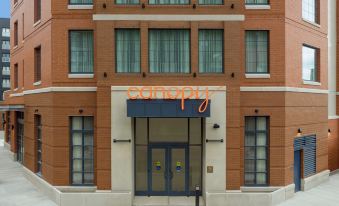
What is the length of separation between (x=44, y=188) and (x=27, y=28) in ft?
35.3

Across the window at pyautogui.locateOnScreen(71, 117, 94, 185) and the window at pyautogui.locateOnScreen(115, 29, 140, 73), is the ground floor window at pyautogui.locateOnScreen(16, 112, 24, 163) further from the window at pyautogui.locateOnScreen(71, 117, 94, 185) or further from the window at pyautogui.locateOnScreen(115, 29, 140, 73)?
the window at pyautogui.locateOnScreen(115, 29, 140, 73)

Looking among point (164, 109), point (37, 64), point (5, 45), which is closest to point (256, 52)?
point (164, 109)

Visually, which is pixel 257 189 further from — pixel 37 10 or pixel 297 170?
pixel 37 10

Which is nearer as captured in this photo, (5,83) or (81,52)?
(81,52)

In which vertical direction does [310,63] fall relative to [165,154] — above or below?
above

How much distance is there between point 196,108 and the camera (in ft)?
55.5

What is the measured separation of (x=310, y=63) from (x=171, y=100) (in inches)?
384

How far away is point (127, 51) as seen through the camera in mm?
18016

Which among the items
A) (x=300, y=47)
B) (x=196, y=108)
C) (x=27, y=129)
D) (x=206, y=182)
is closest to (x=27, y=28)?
(x=27, y=129)

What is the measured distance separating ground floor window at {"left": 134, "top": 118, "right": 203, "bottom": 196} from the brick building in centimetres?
5

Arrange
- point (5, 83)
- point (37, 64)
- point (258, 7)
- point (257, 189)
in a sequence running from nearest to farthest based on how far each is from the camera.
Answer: point (257, 189) → point (258, 7) → point (37, 64) → point (5, 83)

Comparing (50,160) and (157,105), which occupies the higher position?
(157,105)

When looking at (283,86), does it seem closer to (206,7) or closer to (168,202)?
(206,7)

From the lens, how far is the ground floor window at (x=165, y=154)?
18.6 meters
